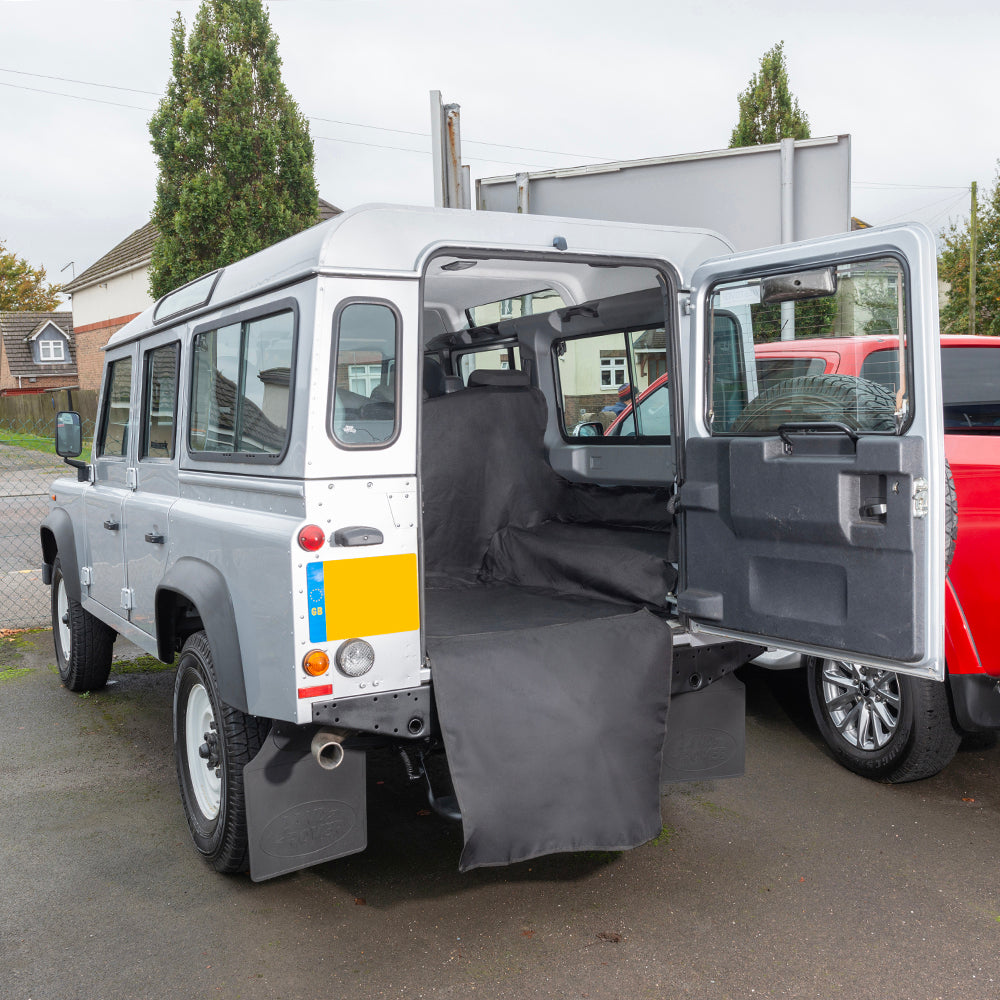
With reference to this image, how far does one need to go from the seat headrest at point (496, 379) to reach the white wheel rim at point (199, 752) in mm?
1883

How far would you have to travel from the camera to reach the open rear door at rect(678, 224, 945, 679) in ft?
9.62

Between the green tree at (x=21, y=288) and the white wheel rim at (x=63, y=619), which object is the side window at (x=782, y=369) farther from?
the green tree at (x=21, y=288)

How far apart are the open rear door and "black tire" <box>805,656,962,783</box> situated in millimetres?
1043

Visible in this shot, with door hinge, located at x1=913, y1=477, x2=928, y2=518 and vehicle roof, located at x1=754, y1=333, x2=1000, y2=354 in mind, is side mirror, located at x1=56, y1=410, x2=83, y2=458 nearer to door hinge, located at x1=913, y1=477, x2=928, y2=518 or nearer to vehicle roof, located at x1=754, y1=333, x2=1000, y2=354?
vehicle roof, located at x1=754, y1=333, x2=1000, y2=354

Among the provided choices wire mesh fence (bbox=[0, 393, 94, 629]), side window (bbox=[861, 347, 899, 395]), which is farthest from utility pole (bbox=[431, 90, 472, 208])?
side window (bbox=[861, 347, 899, 395])

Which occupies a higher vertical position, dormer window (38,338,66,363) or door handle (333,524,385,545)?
dormer window (38,338,66,363)

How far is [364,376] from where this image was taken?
3.32 m

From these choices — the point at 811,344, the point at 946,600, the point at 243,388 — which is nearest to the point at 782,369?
the point at 811,344

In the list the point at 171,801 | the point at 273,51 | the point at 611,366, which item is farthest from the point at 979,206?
the point at 171,801

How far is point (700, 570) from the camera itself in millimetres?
3648

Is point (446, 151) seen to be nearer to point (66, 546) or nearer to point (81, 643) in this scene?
point (66, 546)

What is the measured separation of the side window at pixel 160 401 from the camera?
15.0 ft

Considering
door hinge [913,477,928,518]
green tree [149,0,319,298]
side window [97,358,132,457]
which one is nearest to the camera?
door hinge [913,477,928,518]

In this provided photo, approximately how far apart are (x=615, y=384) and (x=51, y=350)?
5827 centimetres
